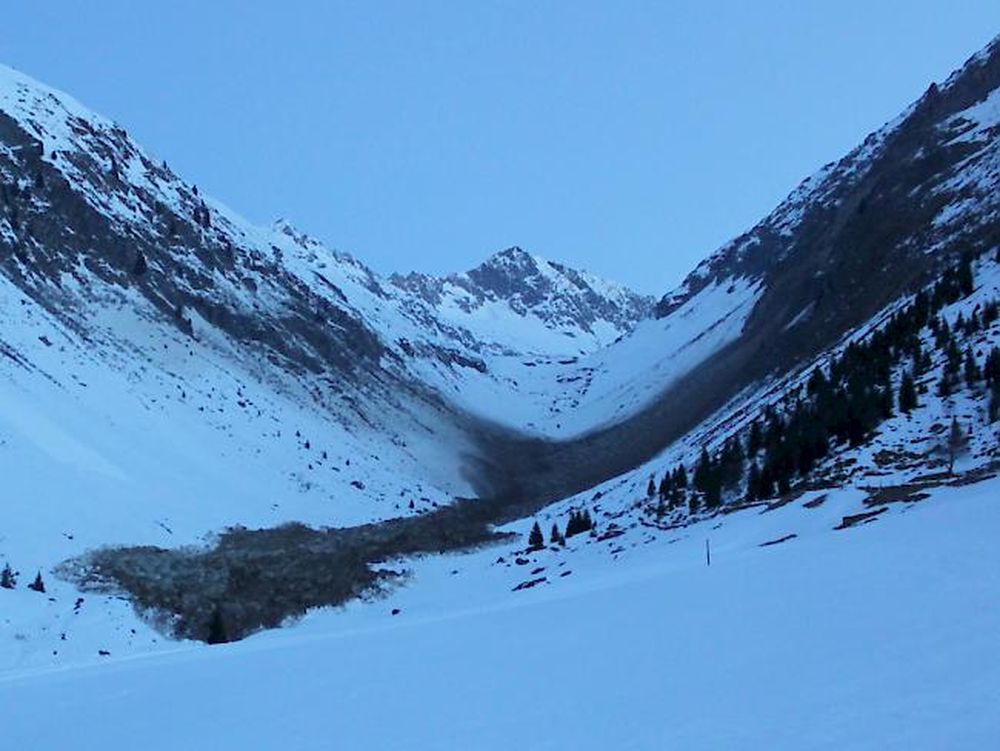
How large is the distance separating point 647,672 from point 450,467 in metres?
78.0

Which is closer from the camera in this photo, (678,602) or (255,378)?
(678,602)

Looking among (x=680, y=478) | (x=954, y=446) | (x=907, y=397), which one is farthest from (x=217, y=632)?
(x=907, y=397)

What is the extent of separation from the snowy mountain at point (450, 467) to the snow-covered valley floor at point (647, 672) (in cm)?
9

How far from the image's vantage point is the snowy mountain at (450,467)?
13133mm

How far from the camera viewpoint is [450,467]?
88625 millimetres

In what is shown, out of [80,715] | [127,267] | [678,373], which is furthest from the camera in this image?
[678,373]

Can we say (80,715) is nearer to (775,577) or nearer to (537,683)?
(537,683)

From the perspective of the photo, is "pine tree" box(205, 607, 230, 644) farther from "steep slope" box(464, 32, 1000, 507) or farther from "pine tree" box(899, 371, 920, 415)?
"steep slope" box(464, 32, 1000, 507)

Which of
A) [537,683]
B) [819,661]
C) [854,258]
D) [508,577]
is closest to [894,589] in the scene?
[819,661]

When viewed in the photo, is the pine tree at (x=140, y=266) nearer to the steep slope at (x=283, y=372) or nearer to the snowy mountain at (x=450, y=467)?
the steep slope at (x=283, y=372)

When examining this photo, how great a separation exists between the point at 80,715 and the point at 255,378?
6643cm

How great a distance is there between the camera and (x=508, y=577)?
111ft

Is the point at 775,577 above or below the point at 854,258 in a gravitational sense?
below

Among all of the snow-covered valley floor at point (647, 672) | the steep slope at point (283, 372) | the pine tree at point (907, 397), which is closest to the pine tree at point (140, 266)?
the steep slope at point (283, 372)
